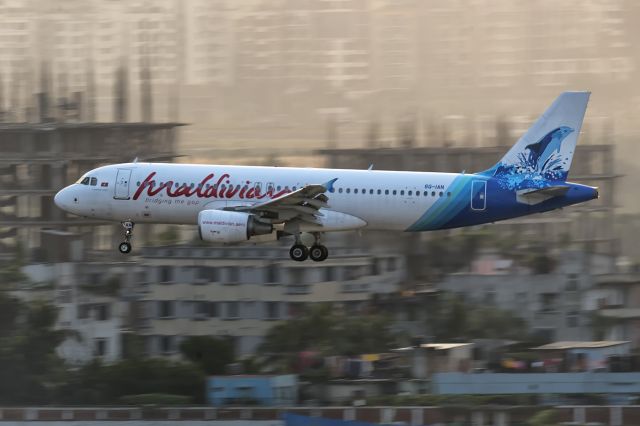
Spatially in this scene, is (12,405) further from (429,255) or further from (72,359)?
(429,255)

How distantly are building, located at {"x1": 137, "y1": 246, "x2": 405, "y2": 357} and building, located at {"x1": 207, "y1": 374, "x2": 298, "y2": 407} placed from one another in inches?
598

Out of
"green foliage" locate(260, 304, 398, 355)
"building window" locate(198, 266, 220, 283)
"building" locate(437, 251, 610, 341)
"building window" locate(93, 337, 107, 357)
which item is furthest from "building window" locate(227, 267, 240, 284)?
"building" locate(437, 251, 610, 341)

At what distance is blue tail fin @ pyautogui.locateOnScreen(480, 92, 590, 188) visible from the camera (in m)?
60.8

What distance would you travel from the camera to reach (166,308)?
335 feet

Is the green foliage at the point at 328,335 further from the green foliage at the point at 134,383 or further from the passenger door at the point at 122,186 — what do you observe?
the passenger door at the point at 122,186

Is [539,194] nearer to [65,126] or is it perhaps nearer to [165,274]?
[165,274]

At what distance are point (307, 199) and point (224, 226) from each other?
3986 mm

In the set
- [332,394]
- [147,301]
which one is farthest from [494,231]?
[332,394]

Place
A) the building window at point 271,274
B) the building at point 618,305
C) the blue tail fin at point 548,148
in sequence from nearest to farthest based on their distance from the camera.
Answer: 1. the blue tail fin at point 548,148
2. the building window at point 271,274
3. the building at point 618,305

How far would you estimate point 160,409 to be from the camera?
79.0m

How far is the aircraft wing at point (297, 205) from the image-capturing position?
187 ft

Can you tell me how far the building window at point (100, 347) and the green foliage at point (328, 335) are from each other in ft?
44.8

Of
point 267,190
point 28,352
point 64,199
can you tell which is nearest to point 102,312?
point 28,352

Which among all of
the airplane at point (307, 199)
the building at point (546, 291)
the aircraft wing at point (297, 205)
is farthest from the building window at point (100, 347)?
the aircraft wing at point (297, 205)
